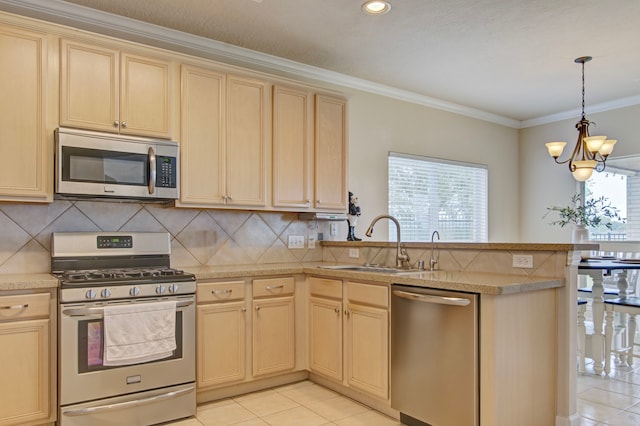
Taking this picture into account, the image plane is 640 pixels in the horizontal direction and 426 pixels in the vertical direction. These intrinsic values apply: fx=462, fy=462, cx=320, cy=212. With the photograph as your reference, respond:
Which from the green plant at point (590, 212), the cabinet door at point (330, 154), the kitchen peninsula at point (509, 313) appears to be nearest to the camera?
the kitchen peninsula at point (509, 313)

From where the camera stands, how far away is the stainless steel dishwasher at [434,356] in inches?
88.4

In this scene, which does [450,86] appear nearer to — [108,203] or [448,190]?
[448,190]

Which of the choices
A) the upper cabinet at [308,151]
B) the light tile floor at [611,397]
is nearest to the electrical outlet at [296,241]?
the upper cabinet at [308,151]

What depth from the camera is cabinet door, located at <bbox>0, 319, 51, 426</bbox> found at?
7.72 feet

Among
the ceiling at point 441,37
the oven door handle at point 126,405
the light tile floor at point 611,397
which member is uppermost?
the ceiling at point 441,37

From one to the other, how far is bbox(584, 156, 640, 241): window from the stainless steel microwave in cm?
476

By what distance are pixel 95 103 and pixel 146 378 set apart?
1.68 metres

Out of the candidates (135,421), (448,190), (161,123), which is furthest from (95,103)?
(448,190)

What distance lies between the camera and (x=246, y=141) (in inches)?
135

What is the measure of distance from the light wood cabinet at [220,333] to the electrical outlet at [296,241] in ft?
3.10

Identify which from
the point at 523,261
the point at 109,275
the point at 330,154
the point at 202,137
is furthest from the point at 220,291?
the point at 523,261

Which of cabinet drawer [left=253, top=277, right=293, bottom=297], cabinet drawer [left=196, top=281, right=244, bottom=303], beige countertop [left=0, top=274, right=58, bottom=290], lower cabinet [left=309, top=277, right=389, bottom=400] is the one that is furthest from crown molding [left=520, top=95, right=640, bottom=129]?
beige countertop [left=0, top=274, right=58, bottom=290]

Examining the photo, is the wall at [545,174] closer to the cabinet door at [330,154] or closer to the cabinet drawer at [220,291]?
the cabinet door at [330,154]

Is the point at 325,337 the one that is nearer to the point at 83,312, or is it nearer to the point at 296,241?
the point at 296,241
